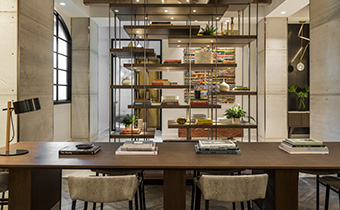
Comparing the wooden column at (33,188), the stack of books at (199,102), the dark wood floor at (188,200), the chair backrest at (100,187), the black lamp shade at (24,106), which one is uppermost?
the stack of books at (199,102)

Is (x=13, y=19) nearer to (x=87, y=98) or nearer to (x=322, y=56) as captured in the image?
(x=87, y=98)

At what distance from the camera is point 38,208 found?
2.18 m

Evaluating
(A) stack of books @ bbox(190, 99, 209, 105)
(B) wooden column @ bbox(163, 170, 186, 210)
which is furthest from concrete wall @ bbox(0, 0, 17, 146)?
(A) stack of books @ bbox(190, 99, 209, 105)

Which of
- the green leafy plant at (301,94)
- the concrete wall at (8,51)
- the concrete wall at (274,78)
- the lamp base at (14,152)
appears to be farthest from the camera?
the green leafy plant at (301,94)

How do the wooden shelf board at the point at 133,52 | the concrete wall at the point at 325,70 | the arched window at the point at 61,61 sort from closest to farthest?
the concrete wall at the point at 325,70 < the wooden shelf board at the point at 133,52 < the arched window at the point at 61,61

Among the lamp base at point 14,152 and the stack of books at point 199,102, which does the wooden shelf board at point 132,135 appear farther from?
the lamp base at point 14,152

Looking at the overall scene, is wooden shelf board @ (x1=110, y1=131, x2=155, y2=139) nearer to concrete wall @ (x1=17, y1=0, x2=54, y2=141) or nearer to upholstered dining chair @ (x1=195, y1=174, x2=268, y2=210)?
concrete wall @ (x1=17, y1=0, x2=54, y2=141)

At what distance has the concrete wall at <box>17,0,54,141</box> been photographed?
131 inches

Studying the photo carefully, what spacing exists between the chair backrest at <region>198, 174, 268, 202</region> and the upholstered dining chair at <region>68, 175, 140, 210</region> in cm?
47

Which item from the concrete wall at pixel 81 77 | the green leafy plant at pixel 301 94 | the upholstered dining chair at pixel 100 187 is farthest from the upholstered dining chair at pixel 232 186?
the green leafy plant at pixel 301 94

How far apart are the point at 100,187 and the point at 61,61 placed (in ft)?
16.2

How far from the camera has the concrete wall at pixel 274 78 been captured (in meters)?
6.32

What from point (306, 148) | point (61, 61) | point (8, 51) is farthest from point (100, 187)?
point (61, 61)

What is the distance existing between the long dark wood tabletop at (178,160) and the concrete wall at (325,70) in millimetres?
1612
